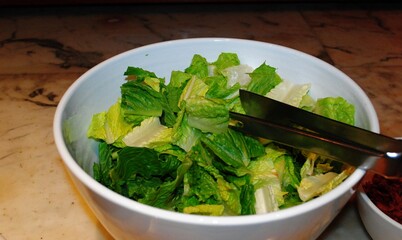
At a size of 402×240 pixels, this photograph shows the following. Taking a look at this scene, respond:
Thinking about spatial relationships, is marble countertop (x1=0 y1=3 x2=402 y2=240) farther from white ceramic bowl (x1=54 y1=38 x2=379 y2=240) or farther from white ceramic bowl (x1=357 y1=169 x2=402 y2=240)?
white ceramic bowl (x1=54 y1=38 x2=379 y2=240)

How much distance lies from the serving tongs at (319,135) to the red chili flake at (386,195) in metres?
0.22

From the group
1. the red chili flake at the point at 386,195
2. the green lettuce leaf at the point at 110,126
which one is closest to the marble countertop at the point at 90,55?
the red chili flake at the point at 386,195

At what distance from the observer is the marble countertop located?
842mm

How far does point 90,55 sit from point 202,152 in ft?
2.35

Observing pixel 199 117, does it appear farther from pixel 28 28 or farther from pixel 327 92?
pixel 28 28

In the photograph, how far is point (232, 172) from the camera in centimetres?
66

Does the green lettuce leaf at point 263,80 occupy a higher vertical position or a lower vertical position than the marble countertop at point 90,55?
higher

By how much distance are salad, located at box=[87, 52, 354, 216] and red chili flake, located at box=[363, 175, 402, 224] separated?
15 centimetres

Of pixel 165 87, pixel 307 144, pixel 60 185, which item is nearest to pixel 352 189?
pixel 307 144

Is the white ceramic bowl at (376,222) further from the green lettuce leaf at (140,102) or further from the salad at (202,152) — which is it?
the green lettuce leaf at (140,102)

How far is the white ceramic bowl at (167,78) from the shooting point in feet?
1.72

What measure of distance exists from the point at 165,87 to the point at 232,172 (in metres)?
0.19

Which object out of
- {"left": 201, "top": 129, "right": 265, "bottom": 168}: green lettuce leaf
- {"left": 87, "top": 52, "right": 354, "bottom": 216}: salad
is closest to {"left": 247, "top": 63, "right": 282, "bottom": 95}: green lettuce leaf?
{"left": 87, "top": 52, "right": 354, "bottom": 216}: salad

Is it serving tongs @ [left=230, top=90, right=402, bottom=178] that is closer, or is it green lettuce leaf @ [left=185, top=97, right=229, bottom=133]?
serving tongs @ [left=230, top=90, right=402, bottom=178]
